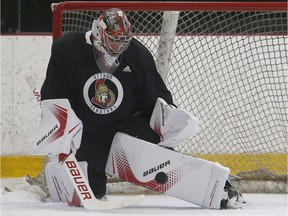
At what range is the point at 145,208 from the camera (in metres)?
3.74

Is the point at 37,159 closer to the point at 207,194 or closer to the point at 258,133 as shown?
the point at 258,133

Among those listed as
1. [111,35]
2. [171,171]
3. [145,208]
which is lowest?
[145,208]

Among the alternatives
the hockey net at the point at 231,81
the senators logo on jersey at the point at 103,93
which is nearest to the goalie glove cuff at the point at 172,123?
the senators logo on jersey at the point at 103,93

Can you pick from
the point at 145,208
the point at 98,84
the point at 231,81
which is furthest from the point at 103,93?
the point at 231,81

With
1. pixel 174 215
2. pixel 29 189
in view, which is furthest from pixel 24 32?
pixel 174 215

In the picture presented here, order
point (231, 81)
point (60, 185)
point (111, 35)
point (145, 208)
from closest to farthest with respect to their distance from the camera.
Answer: point (111, 35) → point (145, 208) → point (60, 185) → point (231, 81)

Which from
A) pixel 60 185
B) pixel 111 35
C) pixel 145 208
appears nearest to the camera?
pixel 111 35

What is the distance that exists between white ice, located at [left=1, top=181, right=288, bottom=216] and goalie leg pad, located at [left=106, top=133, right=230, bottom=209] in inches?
2.9

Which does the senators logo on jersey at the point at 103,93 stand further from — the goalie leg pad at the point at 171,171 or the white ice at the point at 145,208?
the white ice at the point at 145,208

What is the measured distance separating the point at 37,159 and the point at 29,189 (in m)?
1.63

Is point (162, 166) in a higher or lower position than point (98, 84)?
lower

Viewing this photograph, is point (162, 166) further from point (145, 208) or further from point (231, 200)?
point (231, 200)

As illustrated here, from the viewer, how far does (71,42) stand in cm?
377

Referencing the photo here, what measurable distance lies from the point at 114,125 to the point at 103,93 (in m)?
0.16
